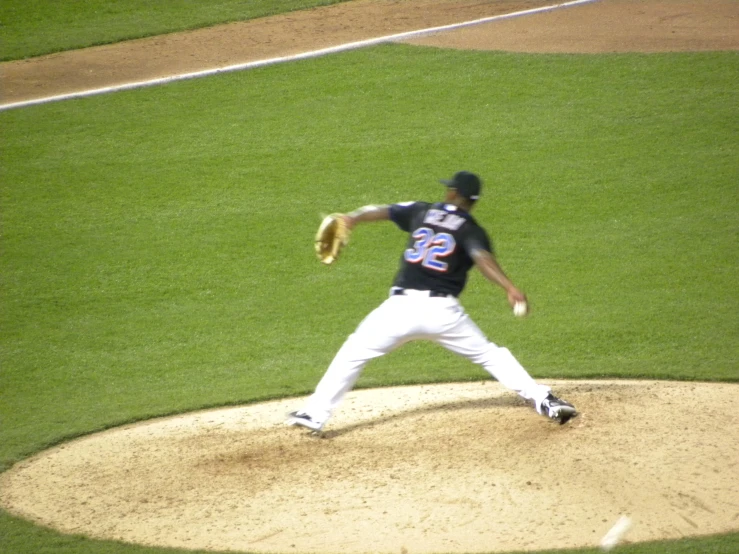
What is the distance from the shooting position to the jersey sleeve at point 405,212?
6039 mm

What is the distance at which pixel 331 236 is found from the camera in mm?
6117

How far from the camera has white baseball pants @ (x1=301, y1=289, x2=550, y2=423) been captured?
581cm

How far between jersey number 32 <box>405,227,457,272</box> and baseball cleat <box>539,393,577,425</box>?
1.03 meters

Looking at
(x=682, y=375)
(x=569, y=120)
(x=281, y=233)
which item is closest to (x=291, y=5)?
(x=569, y=120)

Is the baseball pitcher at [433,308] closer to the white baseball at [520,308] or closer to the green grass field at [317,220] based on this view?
the white baseball at [520,308]

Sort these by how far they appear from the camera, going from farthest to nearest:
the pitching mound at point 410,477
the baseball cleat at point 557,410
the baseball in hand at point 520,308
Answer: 1. the baseball cleat at point 557,410
2. the baseball in hand at point 520,308
3. the pitching mound at point 410,477

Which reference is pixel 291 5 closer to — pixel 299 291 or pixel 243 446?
pixel 299 291

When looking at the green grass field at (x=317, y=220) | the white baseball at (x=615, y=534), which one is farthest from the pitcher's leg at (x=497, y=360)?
the green grass field at (x=317, y=220)

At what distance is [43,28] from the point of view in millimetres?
15977

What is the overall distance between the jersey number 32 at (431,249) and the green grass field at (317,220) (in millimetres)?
1637

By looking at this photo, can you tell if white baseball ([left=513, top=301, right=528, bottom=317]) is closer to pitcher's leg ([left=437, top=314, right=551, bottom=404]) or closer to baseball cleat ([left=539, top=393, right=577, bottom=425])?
pitcher's leg ([left=437, top=314, right=551, bottom=404])

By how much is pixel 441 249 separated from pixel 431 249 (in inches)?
2.5

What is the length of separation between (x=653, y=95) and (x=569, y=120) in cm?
133

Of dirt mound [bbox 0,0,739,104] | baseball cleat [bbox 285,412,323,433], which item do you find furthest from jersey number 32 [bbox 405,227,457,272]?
dirt mound [bbox 0,0,739,104]
